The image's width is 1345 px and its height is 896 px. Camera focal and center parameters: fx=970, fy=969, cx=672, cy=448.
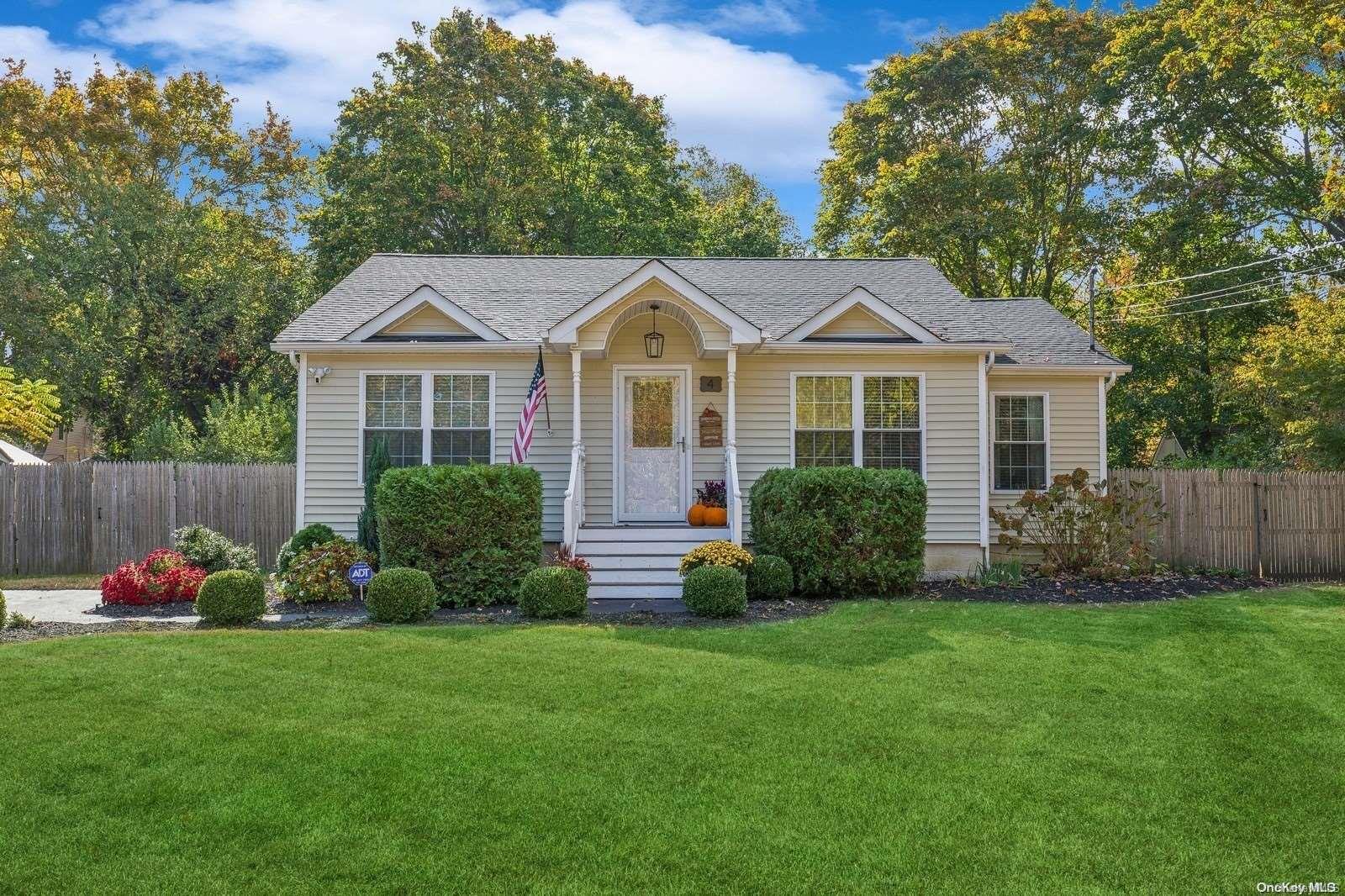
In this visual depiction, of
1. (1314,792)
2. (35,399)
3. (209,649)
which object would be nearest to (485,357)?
(209,649)

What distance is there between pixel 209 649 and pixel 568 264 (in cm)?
1050

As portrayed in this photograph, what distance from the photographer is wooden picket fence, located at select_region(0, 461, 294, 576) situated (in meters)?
16.2

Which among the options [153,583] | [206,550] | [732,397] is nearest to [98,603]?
[153,583]

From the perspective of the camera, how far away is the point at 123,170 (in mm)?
27750

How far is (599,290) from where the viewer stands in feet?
52.7

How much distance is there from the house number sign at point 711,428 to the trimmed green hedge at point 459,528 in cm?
357

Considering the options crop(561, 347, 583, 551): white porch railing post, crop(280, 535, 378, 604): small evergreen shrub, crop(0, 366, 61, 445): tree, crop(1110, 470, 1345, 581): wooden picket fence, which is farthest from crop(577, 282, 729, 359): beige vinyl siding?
crop(0, 366, 61, 445): tree

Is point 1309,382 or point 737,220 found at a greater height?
point 737,220

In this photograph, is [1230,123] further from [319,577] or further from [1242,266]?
[319,577]

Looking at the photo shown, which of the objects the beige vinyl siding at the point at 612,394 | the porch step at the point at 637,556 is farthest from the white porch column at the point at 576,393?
the porch step at the point at 637,556

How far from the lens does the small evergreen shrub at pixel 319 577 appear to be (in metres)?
11.5

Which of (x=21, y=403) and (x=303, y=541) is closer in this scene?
(x=303, y=541)

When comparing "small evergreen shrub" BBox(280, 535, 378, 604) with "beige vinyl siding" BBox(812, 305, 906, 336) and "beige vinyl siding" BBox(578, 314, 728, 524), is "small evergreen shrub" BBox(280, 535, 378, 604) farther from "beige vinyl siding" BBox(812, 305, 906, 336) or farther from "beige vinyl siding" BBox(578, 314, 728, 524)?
"beige vinyl siding" BBox(812, 305, 906, 336)

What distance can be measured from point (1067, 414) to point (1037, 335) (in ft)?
4.94
